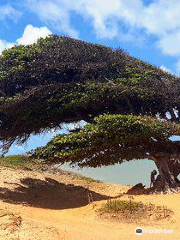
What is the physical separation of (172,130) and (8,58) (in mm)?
11066

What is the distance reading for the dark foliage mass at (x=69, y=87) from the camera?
23.8 m

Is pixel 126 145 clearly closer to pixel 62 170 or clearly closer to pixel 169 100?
pixel 169 100

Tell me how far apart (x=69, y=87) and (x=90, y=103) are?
1577 mm

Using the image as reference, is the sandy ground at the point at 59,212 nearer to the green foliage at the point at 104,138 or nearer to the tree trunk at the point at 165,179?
the tree trunk at the point at 165,179

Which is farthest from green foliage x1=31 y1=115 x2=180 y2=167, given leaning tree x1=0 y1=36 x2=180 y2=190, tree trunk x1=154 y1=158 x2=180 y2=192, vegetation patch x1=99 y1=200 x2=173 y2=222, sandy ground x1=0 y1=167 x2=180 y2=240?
vegetation patch x1=99 y1=200 x2=173 y2=222

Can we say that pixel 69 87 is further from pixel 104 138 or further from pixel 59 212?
pixel 59 212

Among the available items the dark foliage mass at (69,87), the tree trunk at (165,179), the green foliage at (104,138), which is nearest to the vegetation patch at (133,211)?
the green foliage at (104,138)

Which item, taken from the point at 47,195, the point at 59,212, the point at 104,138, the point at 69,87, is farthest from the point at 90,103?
the point at 59,212

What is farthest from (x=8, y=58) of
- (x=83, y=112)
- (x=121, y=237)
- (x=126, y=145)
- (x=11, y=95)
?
(x=121, y=237)

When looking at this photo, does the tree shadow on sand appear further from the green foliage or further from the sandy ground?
the green foliage

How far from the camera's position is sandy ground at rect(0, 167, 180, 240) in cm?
1485

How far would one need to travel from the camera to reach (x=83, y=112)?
1023 inches

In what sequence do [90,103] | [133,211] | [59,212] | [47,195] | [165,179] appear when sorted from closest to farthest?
[133,211] < [59,212] < [165,179] < [90,103] < [47,195]

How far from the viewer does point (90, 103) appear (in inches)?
952
